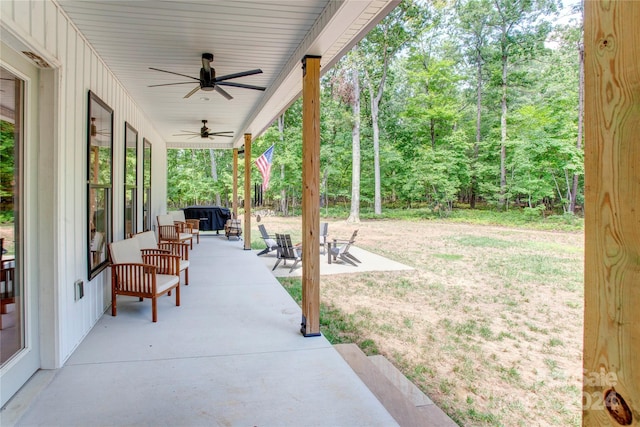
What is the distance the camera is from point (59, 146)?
278cm

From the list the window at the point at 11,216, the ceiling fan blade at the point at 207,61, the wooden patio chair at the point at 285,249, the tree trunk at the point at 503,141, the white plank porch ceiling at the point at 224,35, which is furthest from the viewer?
the tree trunk at the point at 503,141

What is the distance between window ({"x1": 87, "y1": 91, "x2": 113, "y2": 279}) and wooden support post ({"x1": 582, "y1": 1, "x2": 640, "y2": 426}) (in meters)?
3.79

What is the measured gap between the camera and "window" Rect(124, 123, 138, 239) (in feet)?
17.2

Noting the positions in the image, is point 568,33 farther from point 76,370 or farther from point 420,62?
point 76,370

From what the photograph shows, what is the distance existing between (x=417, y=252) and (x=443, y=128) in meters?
11.5

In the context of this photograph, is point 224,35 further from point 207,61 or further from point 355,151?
point 355,151

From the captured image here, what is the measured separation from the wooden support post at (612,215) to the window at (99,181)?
3790 millimetres

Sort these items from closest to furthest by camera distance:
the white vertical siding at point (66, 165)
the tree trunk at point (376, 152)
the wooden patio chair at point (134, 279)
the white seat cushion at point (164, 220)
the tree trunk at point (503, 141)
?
1. the white vertical siding at point (66, 165)
2. the wooden patio chair at point (134, 279)
3. the white seat cushion at point (164, 220)
4. the tree trunk at point (503, 141)
5. the tree trunk at point (376, 152)

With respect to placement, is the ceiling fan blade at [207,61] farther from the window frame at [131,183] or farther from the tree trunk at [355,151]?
the tree trunk at [355,151]

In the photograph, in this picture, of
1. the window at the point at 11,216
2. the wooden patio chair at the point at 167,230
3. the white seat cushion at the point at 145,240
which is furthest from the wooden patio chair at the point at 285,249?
the window at the point at 11,216

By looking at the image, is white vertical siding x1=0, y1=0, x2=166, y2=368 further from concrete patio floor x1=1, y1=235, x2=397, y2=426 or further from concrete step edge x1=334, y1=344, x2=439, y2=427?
concrete step edge x1=334, y1=344, x2=439, y2=427

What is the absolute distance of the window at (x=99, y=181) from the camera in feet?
11.8

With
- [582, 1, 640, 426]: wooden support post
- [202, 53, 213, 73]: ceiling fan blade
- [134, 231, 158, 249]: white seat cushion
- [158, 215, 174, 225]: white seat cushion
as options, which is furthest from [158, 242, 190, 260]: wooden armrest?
[582, 1, 640, 426]: wooden support post

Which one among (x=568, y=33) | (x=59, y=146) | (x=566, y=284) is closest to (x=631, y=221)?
(x=59, y=146)
